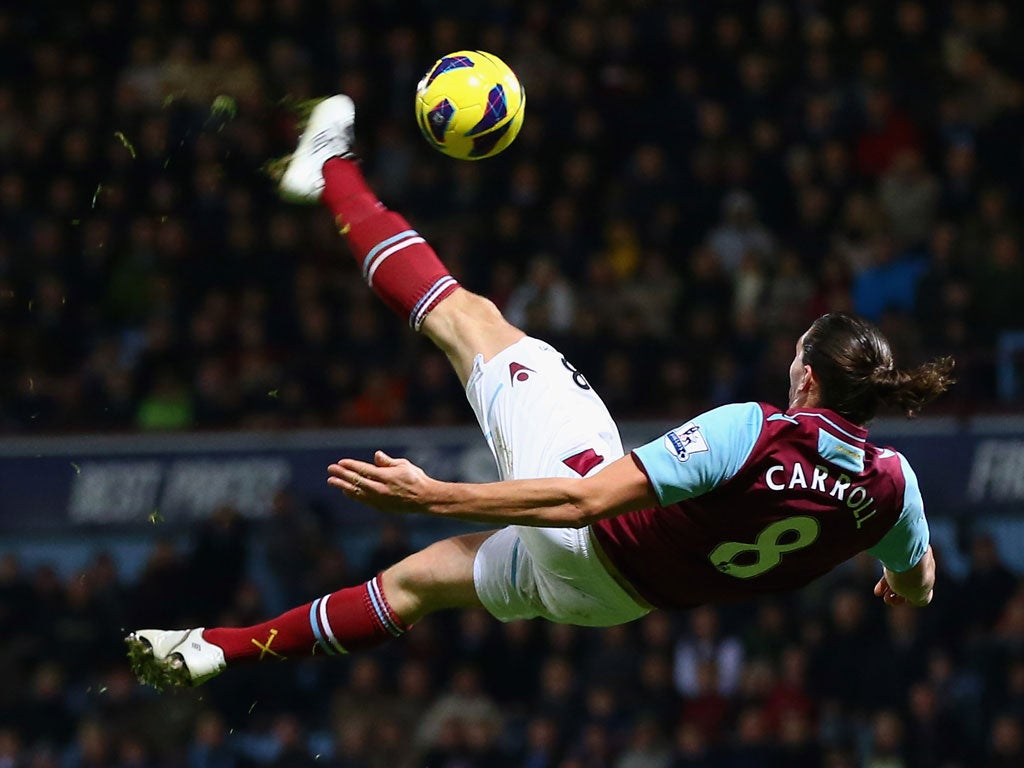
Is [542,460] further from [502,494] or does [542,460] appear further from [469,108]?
[469,108]

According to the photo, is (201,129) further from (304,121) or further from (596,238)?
(304,121)

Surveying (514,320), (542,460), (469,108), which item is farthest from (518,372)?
(514,320)

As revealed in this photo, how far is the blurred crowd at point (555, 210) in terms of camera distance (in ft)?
39.1

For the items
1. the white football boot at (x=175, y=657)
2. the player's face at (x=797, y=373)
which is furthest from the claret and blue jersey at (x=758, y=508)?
the white football boot at (x=175, y=657)

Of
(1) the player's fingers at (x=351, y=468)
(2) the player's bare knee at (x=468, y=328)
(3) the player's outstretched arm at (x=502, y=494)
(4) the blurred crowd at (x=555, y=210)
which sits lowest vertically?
(3) the player's outstretched arm at (x=502, y=494)

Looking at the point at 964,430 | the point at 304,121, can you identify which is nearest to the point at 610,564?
the point at 304,121

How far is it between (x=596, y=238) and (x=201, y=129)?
9.64ft

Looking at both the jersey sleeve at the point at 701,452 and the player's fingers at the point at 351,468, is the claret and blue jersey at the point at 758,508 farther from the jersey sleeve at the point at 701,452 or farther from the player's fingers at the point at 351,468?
the player's fingers at the point at 351,468

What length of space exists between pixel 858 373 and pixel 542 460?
1062 mm

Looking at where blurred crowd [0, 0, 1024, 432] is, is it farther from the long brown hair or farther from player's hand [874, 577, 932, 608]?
the long brown hair

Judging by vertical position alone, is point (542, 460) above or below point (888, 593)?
above

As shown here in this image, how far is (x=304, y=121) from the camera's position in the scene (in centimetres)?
702

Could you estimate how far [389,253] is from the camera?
641 centimetres

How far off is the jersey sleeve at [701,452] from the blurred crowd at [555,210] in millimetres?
6118
